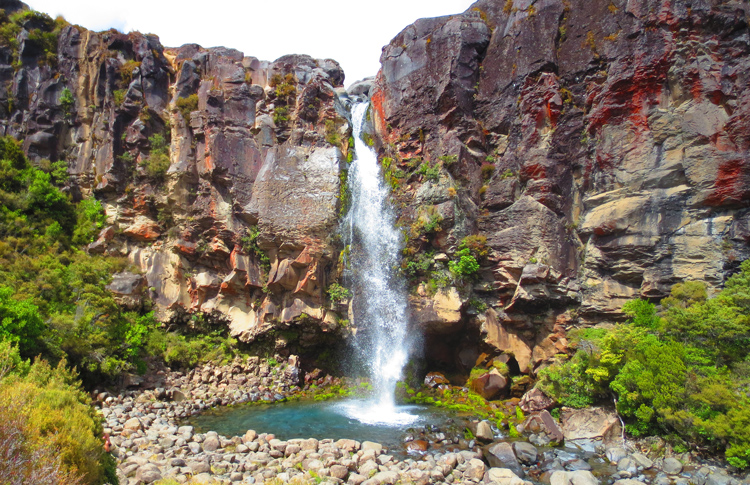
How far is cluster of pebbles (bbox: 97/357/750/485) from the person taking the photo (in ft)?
30.9

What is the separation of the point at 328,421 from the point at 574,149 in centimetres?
1622

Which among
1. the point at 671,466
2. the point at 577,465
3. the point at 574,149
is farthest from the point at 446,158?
the point at 671,466

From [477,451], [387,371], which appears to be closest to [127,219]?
[387,371]

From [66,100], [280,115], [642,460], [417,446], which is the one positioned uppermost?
[66,100]

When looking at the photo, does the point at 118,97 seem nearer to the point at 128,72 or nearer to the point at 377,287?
the point at 128,72

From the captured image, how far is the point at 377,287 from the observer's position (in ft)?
65.3

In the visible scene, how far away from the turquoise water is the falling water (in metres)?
1.77

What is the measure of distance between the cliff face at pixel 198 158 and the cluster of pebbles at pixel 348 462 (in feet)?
25.5

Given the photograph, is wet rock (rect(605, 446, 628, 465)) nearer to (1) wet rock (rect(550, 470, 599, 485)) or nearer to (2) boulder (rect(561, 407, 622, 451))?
(2) boulder (rect(561, 407, 622, 451))

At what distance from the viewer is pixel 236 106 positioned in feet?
75.4

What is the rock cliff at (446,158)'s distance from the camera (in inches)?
613

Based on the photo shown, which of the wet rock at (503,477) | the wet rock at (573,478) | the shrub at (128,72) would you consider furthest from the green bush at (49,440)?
the shrub at (128,72)

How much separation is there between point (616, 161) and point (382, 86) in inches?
579

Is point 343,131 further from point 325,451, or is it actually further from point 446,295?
point 325,451
